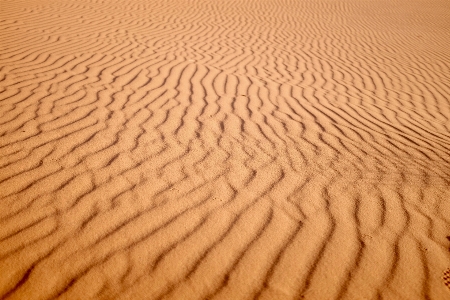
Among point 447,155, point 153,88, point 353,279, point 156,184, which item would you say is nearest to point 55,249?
point 156,184

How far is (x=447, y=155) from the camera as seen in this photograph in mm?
3057

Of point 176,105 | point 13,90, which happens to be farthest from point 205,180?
point 13,90

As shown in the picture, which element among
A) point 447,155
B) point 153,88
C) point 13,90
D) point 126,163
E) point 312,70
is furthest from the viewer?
point 312,70

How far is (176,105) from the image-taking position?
3598 millimetres

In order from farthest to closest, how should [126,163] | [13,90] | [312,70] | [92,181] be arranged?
[312,70], [13,90], [126,163], [92,181]

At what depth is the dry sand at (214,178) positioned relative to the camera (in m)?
1.73

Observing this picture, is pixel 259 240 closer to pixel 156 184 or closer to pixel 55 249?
pixel 156 184

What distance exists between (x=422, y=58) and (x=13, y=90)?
27.0ft

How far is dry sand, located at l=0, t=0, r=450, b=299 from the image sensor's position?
1727 mm

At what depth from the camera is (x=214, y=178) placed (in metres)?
2.45

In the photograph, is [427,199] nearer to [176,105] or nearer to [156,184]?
[156,184]

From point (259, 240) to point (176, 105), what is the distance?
217 centimetres

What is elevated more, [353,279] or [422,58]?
[353,279]

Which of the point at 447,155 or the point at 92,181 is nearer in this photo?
the point at 92,181
